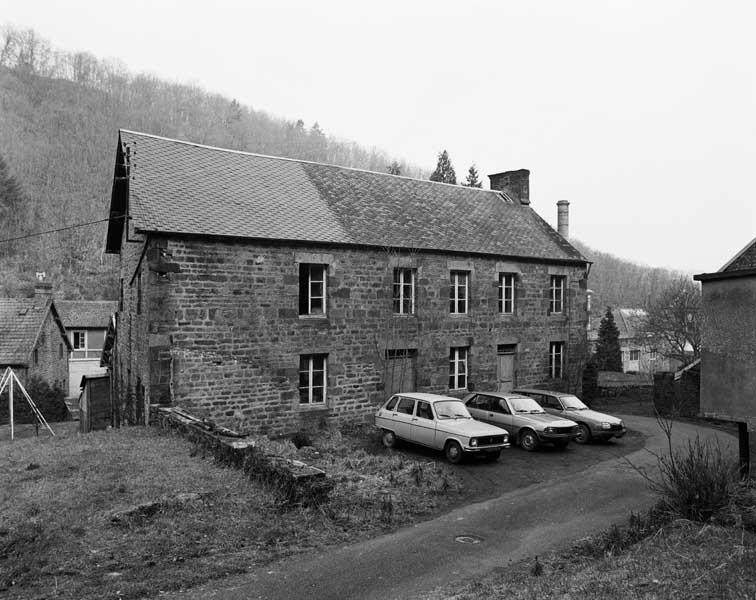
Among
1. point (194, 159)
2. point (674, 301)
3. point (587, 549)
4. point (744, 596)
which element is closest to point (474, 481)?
point (587, 549)

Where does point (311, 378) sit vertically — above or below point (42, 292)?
below

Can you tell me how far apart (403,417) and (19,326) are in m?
25.6

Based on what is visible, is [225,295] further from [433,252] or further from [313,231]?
[433,252]

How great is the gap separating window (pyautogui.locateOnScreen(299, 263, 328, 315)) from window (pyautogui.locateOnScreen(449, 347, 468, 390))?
19.1 ft

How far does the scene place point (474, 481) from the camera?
43.5 ft

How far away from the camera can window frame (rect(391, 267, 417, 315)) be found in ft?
66.1

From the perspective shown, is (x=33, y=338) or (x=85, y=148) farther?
(x=85, y=148)

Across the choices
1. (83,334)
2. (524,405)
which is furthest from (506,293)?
(83,334)

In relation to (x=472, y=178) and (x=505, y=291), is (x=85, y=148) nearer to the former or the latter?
(x=472, y=178)

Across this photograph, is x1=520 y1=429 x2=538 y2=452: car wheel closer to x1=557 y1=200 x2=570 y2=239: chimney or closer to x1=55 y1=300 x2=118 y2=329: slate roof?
x1=557 y1=200 x2=570 y2=239: chimney

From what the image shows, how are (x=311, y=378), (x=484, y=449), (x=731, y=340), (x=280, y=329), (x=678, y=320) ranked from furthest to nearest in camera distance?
(x=678, y=320), (x=311, y=378), (x=280, y=329), (x=484, y=449), (x=731, y=340)

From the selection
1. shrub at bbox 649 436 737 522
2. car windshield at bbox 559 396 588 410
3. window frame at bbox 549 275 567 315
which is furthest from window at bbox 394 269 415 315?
shrub at bbox 649 436 737 522

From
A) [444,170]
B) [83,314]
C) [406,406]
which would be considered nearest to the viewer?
[406,406]

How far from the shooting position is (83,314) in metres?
46.1
